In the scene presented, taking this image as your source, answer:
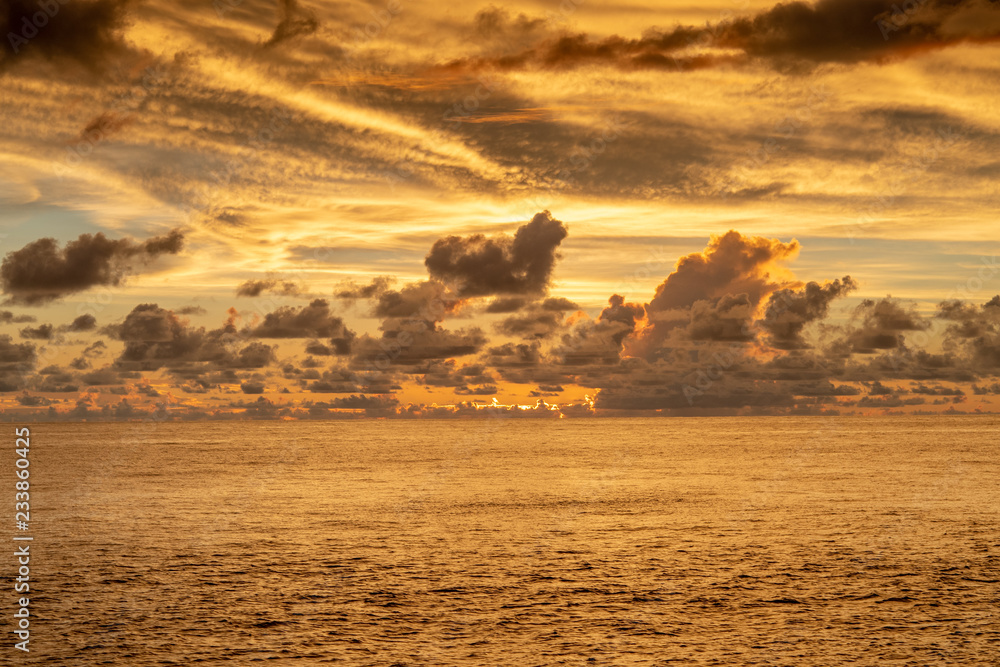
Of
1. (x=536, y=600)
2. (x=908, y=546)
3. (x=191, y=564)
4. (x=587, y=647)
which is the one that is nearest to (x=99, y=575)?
(x=191, y=564)

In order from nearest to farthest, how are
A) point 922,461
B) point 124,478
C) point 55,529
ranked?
point 55,529
point 124,478
point 922,461

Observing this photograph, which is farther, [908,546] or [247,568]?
[908,546]

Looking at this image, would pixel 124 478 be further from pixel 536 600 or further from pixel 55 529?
pixel 536 600

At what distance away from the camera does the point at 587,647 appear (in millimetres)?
31297

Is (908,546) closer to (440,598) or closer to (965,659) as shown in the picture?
(965,659)

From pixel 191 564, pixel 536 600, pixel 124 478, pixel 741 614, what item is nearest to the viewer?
pixel 741 614

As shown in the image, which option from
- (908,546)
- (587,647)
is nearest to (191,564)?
(587,647)

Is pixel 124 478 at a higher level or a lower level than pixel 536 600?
lower

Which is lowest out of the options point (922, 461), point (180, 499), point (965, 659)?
point (922, 461)

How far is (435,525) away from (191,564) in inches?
839

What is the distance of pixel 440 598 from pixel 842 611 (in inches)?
770

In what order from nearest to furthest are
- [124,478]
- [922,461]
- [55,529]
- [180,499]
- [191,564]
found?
[191,564], [55,529], [180,499], [124,478], [922,461]

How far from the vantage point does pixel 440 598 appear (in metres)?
39.2

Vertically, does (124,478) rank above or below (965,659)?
below
